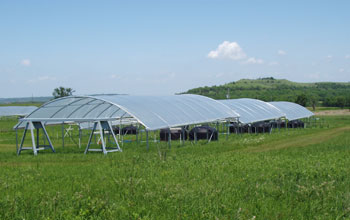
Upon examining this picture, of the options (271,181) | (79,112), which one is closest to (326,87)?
(79,112)

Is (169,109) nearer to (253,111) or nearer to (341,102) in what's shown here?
(253,111)

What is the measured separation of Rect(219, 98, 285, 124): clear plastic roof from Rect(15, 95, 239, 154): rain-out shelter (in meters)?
5.78

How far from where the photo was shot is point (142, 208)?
9234 mm

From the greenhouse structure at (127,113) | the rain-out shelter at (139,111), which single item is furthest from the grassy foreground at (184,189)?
the rain-out shelter at (139,111)

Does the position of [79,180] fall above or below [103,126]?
below

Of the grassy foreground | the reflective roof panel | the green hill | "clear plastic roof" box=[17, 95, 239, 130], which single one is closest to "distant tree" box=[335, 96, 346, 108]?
the green hill

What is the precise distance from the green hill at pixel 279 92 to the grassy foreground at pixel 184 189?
66.3 metres

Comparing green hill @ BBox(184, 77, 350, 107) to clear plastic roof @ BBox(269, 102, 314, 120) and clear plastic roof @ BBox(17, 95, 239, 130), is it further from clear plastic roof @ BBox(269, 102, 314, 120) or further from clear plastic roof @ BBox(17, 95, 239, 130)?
clear plastic roof @ BBox(17, 95, 239, 130)

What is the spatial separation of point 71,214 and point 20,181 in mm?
4844

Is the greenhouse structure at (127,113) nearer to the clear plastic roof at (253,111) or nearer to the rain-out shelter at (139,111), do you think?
the rain-out shelter at (139,111)

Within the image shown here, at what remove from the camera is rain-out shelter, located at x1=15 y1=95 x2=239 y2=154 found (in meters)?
21.7

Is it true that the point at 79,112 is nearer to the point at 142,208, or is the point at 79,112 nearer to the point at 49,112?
the point at 49,112

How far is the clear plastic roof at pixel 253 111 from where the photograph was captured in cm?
3684

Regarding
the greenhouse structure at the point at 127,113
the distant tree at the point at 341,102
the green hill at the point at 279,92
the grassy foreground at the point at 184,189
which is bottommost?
the grassy foreground at the point at 184,189
